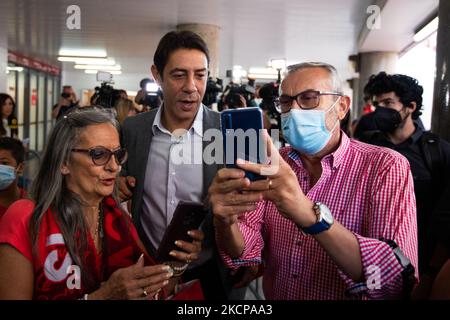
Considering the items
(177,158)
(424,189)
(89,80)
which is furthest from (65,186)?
(89,80)

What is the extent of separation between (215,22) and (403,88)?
558cm

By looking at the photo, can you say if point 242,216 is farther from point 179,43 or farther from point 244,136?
point 179,43

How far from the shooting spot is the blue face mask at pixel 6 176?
2.38 meters

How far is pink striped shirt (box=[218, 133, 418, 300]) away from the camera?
4.08ft

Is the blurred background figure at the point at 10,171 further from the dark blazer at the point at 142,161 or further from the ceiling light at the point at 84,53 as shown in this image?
the ceiling light at the point at 84,53

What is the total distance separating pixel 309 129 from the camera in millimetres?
1490

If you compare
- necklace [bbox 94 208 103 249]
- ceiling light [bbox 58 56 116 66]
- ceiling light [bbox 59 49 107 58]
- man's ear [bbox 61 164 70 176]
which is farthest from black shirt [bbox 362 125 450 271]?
ceiling light [bbox 58 56 116 66]

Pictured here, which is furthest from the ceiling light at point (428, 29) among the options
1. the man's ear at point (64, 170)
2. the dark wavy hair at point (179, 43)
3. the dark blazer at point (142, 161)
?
the man's ear at point (64, 170)

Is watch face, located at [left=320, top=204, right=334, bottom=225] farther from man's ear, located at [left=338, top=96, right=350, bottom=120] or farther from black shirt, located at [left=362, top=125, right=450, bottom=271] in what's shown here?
black shirt, located at [left=362, top=125, right=450, bottom=271]

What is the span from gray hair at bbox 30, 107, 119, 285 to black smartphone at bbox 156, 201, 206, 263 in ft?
0.79

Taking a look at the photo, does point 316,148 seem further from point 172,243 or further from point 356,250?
point 172,243

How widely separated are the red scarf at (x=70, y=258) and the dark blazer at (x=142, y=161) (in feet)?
1.03

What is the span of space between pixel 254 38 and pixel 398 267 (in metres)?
9.07

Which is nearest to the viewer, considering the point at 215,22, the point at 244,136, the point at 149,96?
the point at 244,136
